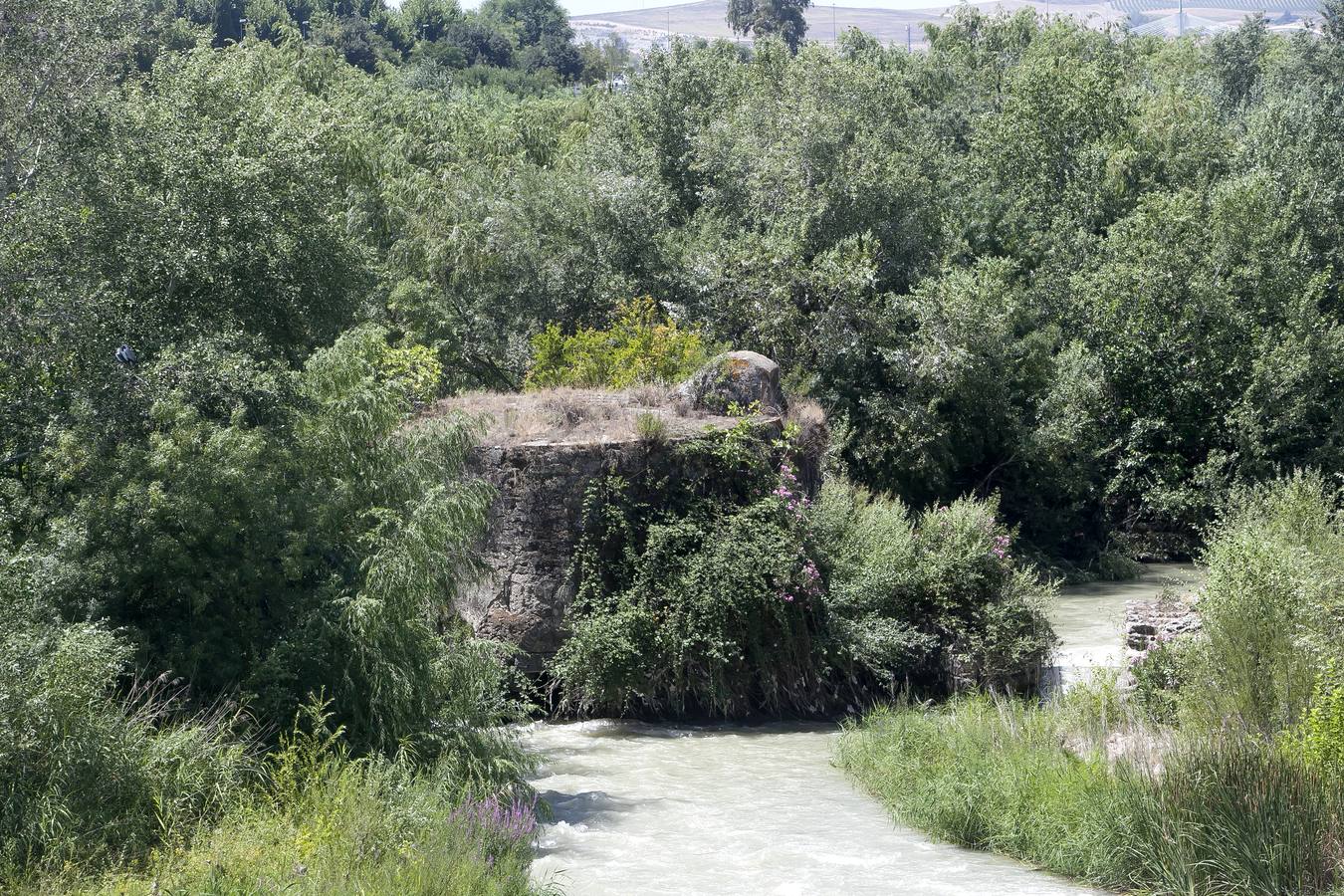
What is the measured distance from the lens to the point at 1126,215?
31781 mm

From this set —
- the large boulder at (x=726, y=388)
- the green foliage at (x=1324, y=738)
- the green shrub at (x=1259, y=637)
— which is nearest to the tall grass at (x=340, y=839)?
the green foliage at (x=1324, y=738)

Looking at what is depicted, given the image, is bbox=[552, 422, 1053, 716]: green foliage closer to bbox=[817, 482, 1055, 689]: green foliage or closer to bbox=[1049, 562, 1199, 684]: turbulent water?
bbox=[817, 482, 1055, 689]: green foliage

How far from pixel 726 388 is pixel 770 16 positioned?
11306 cm

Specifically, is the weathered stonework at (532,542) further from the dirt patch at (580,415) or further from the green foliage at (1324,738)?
the green foliage at (1324,738)

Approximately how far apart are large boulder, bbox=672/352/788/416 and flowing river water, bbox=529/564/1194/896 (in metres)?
4.49

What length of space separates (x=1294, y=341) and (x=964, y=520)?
1323cm

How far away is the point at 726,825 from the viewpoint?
12242 millimetres

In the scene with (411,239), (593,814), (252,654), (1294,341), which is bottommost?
(593,814)

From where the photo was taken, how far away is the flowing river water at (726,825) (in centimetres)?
1052

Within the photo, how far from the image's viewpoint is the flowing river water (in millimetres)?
10516

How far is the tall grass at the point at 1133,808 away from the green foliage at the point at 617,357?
8429mm

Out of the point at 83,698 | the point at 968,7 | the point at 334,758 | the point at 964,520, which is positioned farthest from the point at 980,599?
the point at 968,7

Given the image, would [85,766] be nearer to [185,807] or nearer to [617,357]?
[185,807]

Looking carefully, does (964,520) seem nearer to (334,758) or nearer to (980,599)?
(980,599)
